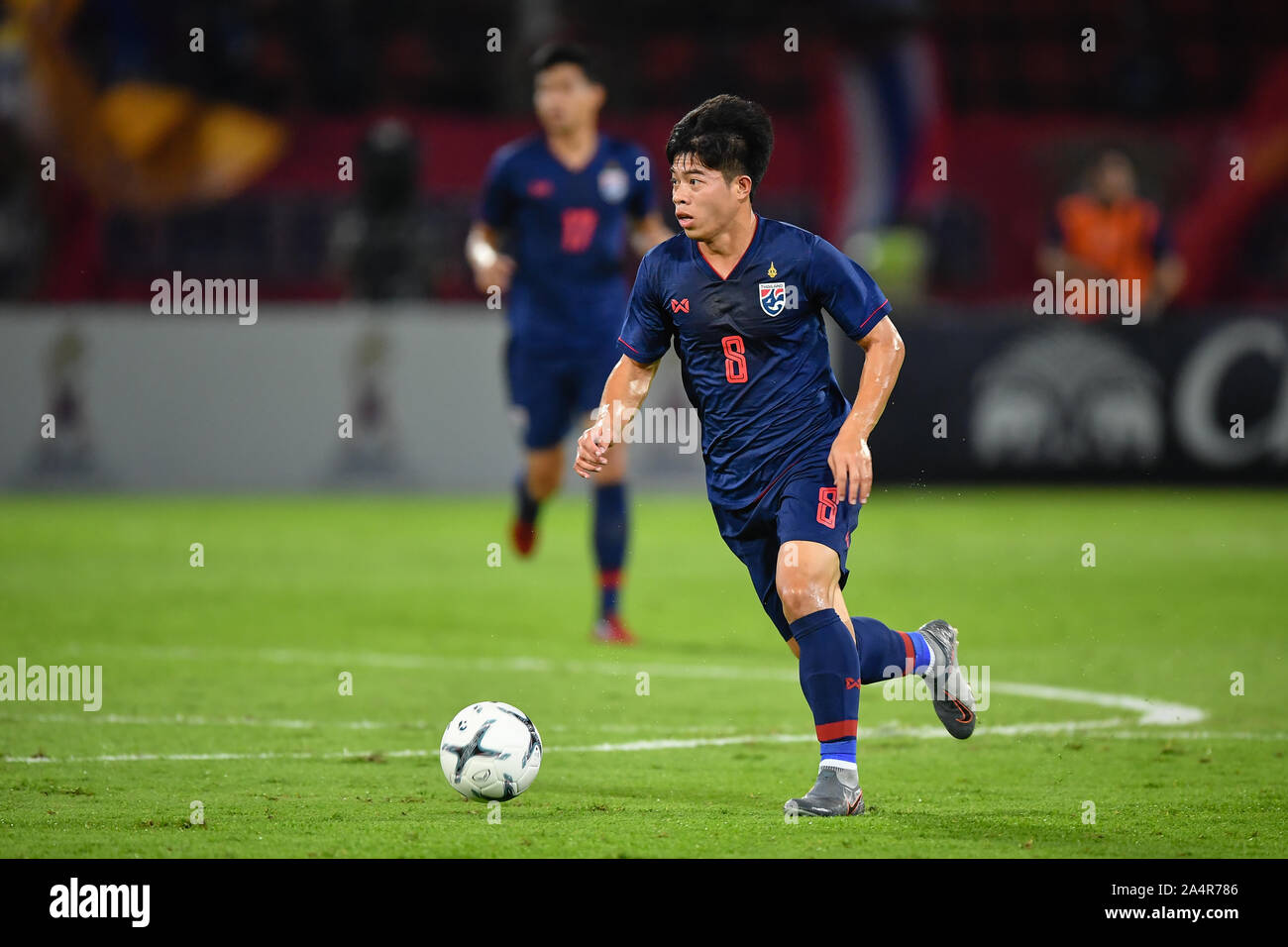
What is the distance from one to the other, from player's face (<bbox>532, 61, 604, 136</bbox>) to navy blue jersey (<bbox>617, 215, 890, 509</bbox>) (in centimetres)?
370

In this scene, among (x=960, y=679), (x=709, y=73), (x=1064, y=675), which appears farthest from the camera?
(x=709, y=73)

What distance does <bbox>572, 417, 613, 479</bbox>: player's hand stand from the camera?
5.24 metres

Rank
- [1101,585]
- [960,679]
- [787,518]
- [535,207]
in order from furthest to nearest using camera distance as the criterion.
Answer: [1101,585] → [535,207] → [960,679] → [787,518]

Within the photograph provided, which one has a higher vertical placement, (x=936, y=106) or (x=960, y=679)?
(x=936, y=106)

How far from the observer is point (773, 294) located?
527cm

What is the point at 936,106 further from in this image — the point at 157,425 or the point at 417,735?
the point at 417,735

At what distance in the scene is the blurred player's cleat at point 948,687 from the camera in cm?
570

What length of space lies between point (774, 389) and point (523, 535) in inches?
188

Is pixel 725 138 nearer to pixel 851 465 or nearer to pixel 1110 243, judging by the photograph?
pixel 851 465

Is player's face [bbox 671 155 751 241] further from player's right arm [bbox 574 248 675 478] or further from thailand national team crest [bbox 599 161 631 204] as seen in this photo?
thailand national team crest [bbox 599 161 631 204]

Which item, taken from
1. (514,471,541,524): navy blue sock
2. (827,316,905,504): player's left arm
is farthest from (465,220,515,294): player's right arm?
(827,316,905,504): player's left arm

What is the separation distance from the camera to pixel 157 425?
16.1m
